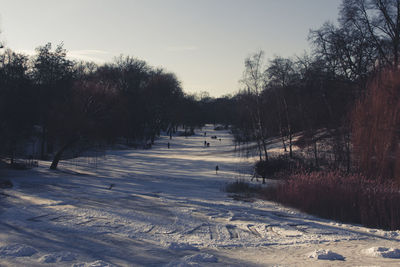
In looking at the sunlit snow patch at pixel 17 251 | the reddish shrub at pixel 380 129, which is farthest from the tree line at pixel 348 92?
the sunlit snow patch at pixel 17 251

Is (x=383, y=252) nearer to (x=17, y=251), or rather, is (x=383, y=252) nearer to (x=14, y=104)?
(x=17, y=251)

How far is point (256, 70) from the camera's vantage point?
95.6ft

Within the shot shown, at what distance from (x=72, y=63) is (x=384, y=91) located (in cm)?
2578

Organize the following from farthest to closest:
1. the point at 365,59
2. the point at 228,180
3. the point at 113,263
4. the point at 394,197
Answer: the point at 365,59, the point at 228,180, the point at 394,197, the point at 113,263

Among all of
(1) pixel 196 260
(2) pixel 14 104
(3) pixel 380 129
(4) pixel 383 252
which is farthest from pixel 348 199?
(2) pixel 14 104

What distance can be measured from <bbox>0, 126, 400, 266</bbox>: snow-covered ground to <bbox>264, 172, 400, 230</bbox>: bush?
719 mm

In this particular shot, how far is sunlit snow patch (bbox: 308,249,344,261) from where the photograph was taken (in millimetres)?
7363

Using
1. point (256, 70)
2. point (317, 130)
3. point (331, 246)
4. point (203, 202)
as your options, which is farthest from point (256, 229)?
point (317, 130)

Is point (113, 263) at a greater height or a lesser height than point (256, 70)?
lesser

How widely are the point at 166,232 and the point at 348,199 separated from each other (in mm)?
6428

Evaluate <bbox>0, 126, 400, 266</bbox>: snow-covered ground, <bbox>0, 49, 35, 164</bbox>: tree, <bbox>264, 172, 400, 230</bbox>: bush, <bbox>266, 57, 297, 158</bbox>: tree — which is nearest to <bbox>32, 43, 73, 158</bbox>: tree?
<bbox>0, 49, 35, 164</bbox>: tree

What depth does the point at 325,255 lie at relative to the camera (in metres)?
7.43

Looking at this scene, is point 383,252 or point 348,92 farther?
point 348,92

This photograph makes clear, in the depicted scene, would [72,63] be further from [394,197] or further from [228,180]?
[394,197]
